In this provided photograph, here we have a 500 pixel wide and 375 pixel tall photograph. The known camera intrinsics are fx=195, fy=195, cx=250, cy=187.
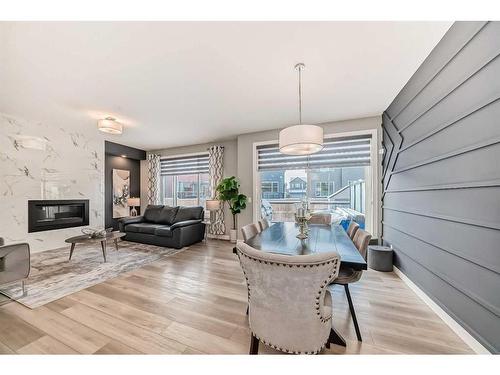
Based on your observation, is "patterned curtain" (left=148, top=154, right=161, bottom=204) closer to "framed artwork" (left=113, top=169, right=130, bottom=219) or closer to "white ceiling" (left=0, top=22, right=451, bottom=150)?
"framed artwork" (left=113, top=169, right=130, bottom=219)

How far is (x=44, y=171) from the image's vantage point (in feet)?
13.6

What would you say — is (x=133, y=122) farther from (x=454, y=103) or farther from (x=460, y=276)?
(x=460, y=276)

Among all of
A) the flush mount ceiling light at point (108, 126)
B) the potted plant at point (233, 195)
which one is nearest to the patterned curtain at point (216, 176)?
the potted plant at point (233, 195)

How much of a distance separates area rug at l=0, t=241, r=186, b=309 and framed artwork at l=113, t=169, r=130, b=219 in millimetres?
1574

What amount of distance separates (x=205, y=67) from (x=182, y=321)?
2.71m

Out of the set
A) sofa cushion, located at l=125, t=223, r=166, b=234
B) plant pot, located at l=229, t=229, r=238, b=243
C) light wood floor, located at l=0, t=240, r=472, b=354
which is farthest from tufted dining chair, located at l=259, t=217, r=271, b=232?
sofa cushion, located at l=125, t=223, r=166, b=234

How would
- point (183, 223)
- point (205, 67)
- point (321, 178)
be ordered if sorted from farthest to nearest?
1. point (183, 223)
2. point (321, 178)
3. point (205, 67)

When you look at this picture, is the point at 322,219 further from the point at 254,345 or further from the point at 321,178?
the point at 254,345

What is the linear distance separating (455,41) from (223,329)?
329 cm

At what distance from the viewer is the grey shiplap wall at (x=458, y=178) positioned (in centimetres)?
139

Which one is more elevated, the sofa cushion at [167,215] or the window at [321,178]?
the window at [321,178]

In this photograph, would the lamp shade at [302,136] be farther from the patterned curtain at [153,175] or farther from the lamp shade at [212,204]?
the patterned curtain at [153,175]

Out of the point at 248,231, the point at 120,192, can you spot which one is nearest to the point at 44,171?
the point at 120,192

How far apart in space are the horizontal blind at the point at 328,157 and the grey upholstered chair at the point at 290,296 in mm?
3329
